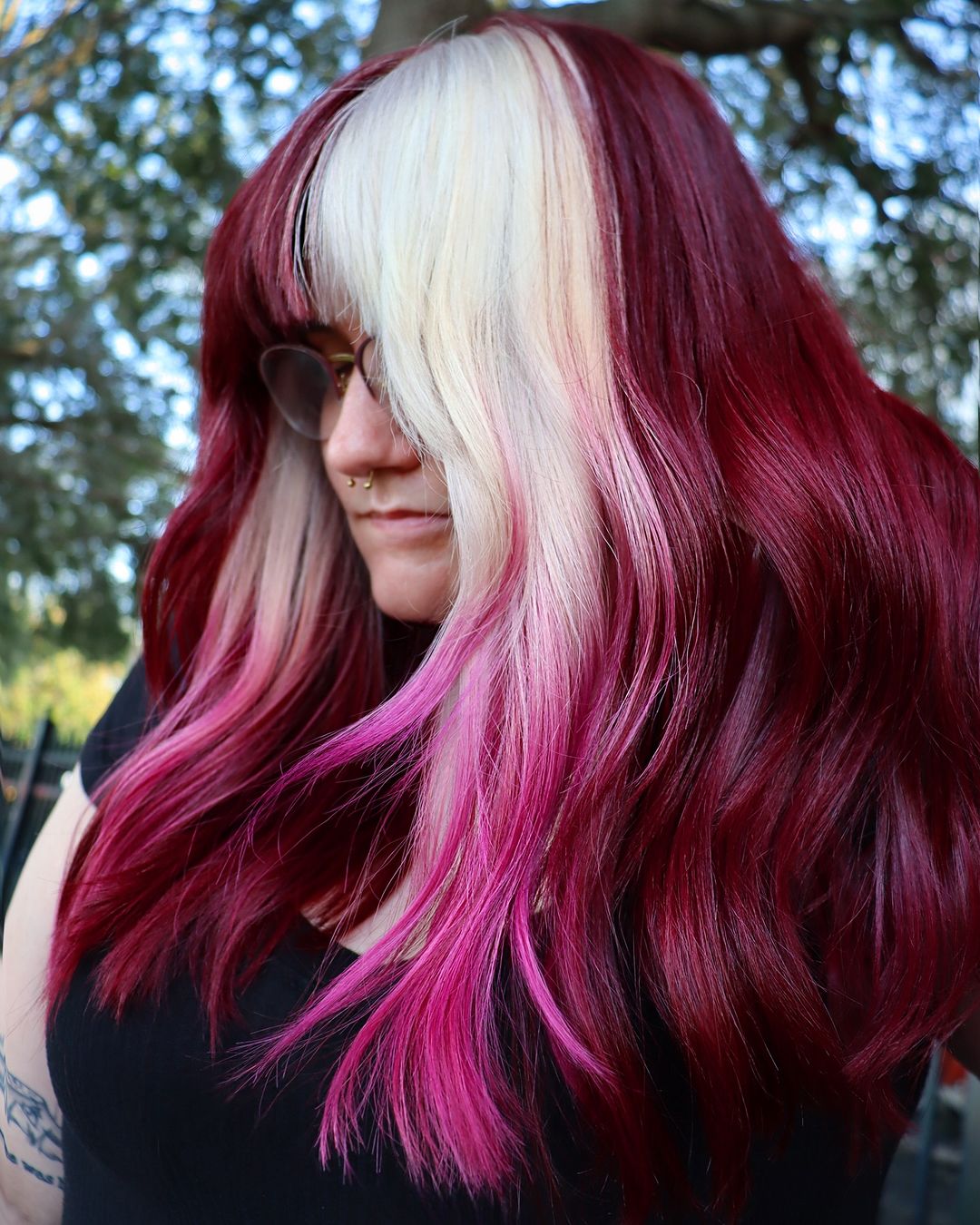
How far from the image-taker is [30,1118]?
134 cm

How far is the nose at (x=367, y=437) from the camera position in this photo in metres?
1.32

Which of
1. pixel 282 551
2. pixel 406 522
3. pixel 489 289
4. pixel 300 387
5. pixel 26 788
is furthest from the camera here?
pixel 26 788

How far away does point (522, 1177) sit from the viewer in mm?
1012

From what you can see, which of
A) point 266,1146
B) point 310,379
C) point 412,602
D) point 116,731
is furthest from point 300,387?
point 266,1146

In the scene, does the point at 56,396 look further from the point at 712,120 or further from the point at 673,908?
the point at 673,908

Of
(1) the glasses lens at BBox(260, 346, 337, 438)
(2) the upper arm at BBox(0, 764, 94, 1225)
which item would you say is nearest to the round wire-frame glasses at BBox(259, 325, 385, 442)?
(1) the glasses lens at BBox(260, 346, 337, 438)

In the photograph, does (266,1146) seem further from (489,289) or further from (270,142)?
(270,142)

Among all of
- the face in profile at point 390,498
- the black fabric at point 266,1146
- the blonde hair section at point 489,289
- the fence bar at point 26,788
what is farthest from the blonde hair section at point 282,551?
the fence bar at point 26,788

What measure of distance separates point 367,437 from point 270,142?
1919 mm

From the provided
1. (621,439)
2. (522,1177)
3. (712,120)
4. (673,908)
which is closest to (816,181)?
(712,120)

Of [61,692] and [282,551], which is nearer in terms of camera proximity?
[282,551]

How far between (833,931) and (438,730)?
18.0 inches

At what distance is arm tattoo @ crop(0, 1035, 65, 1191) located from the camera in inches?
52.7

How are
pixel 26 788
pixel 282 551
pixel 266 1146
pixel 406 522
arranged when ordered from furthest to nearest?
pixel 26 788 → pixel 282 551 → pixel 406 522 → pixel 266 1146
